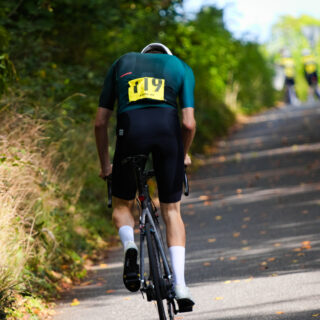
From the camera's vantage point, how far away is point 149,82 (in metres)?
5.28

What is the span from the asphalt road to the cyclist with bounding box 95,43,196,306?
109 cm

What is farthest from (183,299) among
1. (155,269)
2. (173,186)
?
(173,186)

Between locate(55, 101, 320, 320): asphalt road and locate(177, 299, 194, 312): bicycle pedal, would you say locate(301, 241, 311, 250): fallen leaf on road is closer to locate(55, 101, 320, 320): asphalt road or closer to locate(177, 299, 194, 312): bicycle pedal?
locate(55, 101, 320, 320): asphalt road

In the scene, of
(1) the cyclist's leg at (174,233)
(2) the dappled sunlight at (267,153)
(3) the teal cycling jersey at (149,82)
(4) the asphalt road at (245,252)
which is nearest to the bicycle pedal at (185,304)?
(1) the cyclist's leg at (174,233)

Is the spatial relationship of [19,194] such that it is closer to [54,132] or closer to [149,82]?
[54,132]

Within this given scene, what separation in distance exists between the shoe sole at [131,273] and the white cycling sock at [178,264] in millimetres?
318

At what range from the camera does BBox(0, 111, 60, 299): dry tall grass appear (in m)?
6.77

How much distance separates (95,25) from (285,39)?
98.6 meters

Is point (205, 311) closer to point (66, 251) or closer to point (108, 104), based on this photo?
point (108, 104)

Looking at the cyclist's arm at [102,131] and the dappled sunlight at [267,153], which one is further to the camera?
the dappled sunlight at [267,153]

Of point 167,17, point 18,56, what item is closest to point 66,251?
point 18,56

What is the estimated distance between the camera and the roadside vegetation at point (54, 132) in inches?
285

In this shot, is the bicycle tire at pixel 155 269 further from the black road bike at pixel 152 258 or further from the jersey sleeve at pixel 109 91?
the jersey sleeve at pixel 109 91

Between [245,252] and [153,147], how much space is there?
3.85 m
